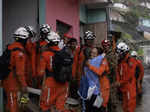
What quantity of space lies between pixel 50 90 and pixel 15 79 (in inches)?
25.5

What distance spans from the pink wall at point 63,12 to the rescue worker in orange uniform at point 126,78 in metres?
2.52

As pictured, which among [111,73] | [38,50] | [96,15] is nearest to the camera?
[38,50]

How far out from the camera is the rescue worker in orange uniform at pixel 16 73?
171 inches

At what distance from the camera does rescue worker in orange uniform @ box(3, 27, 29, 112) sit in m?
4.34

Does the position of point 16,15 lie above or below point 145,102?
above

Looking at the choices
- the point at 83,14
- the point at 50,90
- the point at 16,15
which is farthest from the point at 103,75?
the point at 83,14

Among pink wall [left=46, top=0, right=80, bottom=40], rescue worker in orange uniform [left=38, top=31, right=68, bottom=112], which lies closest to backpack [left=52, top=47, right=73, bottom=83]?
rescue worker in orange uniform [left=38, top=31, right=68, bottom=112]

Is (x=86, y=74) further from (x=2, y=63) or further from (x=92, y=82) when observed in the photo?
(x=2, y=63)

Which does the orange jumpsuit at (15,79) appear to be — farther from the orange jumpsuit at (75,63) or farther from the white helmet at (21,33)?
the orange jumpsuit at (75,63)

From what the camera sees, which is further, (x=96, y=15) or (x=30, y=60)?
(x=96, y=15)

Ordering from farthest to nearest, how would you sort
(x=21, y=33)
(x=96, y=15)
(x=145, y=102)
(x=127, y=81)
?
1. (x=96, y=15)
2. (x=145, y=102)
3. (x=127, y=81)
4. (x=21, y=33)

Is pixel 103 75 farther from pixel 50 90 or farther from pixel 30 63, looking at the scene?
pixel 30 63

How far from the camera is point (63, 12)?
872 centimetres

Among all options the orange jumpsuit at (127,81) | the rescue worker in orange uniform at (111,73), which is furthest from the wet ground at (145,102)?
the orange jumpsuit at (127,81)
